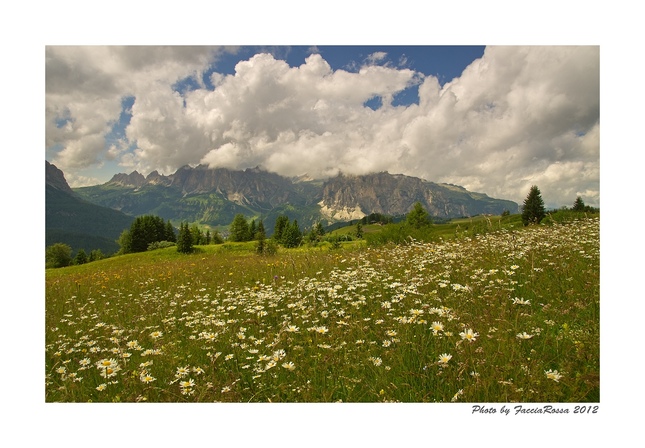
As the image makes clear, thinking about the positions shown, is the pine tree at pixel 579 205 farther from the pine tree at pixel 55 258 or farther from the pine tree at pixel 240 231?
the pine tree at pixel 240 231

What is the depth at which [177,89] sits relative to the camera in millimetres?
5316

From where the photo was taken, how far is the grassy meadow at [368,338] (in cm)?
287

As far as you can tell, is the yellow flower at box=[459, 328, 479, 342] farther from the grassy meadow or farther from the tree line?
the tree line

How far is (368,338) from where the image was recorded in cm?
335

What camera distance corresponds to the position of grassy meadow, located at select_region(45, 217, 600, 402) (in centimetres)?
287

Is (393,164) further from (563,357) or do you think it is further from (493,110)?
(563,357)

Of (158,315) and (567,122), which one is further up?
(567,122)

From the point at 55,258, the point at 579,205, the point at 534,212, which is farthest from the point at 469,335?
the point at 55,258

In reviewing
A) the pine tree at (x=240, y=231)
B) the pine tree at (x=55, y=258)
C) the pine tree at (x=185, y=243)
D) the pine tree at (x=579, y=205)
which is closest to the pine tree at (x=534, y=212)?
the pine tree at (x=579, y=205)

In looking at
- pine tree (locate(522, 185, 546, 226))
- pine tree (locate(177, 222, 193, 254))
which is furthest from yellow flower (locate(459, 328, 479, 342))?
pine tree (locate(177, 222, 193, 254))

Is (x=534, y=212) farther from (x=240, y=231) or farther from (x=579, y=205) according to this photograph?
(x=240, y=231)

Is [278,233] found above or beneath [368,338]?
above

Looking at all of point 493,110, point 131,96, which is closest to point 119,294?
point 131,96
